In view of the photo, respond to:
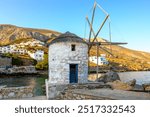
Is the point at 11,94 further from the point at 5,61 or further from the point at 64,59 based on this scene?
the point at 5,61

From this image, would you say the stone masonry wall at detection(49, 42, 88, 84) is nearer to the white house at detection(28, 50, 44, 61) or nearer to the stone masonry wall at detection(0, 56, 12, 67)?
the stone masonry wall at detection(0, 56, 12, 67)

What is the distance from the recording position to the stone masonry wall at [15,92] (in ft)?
53.7

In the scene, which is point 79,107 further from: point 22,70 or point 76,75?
point 22,70

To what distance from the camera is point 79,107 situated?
898 cm

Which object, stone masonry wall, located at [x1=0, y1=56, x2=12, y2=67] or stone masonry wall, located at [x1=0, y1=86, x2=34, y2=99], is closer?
stone masonry wall, located at [x1=0, y1=86, x2=34, y2=99]

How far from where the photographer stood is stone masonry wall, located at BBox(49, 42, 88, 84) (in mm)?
17469

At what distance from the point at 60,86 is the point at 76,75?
8.06 ft

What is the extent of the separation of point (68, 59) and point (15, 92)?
504 centimetres

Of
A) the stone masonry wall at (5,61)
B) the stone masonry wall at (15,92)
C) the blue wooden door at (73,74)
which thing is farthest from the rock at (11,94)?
the stone masonry wall at (5,61)

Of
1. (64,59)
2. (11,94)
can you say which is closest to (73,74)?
(64,59)

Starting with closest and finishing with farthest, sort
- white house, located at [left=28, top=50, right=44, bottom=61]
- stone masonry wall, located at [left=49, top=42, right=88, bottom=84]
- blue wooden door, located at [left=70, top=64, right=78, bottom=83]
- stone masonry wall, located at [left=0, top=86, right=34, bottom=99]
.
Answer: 1. stone masonry wall, located at [left=0, top=86, right=34, bottom=99]
2. stone masonry wall, located at [left=49, top=42, right=88, bottom=84]
3. blue wooden door, located at [left=70, top=64, right=78, bottom=83]
4. white house, located at [left=28, top=50, right=44, bottom=61]

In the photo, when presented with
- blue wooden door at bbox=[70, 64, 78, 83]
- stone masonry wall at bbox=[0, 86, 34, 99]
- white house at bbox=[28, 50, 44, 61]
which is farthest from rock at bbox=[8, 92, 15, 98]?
white house at bbox=[28, 50, 44, 61]

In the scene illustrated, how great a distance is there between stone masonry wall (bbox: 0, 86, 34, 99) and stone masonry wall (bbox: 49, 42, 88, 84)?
236cm

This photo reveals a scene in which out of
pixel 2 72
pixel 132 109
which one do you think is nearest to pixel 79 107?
pixel 132 109
